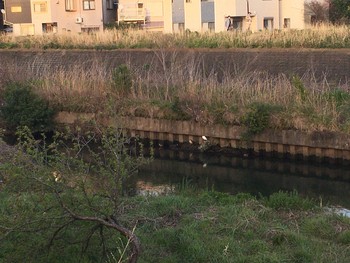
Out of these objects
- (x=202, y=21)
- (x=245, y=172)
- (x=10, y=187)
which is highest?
(x=202, y=21)

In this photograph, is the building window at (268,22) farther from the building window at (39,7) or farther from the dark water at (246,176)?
the dark water at (246,176)

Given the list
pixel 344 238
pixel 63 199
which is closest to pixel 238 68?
pixel 344 238

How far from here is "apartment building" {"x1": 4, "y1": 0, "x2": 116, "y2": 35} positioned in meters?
49.1

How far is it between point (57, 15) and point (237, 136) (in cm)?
3958

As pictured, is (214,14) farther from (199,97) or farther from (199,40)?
(199,97)

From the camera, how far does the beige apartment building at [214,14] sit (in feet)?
134

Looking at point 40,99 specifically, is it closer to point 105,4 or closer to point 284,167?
point 284,167

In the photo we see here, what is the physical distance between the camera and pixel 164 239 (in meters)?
6.34

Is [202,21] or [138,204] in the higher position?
[202,21]

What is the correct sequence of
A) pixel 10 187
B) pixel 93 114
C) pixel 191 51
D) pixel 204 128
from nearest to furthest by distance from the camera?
pixel 10 187
pixel 204 128
pixel 93 114
pixel 191 51

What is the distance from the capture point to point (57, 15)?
5075cm

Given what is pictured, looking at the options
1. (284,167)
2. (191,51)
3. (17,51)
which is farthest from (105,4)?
(284,167)

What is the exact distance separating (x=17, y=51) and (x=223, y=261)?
31088 mm

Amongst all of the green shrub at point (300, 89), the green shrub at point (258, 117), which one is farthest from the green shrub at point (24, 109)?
the green shrub at point (300, 89)
